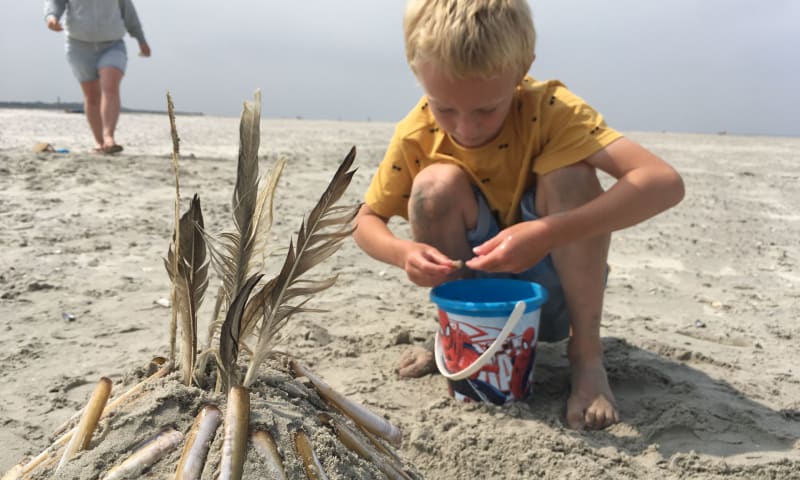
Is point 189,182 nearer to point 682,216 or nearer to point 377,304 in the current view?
point 377,304

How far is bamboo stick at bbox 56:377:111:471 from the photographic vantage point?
3.77ft

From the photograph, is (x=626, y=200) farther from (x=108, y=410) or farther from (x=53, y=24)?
(x=53, y=24)

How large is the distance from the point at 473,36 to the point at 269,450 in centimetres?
148

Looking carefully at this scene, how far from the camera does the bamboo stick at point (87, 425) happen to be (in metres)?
1.15

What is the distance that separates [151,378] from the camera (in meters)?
1.30

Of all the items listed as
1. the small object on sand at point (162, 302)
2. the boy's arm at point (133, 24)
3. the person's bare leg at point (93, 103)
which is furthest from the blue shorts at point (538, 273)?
the boy's arm at point (133, 24)

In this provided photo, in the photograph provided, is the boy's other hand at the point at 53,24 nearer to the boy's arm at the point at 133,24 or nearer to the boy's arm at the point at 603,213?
the boy's arm at the point at 133,24

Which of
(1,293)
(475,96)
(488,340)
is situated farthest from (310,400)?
(1,293)

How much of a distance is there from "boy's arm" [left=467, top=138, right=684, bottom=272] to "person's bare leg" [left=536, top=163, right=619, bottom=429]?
0.09 meters

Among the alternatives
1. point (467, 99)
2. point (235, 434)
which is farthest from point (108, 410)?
point (467, 99)

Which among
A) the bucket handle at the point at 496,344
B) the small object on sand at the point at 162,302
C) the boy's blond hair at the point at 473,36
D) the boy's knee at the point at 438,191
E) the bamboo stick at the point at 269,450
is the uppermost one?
the boy's blond hair at the point at 473,36

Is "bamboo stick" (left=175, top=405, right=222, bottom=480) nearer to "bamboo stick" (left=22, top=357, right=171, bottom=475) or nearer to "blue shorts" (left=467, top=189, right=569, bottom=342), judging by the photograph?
"bamboo stick" (left=22, top=357, right=171, bottom=475)

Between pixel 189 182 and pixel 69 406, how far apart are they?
4.30 m

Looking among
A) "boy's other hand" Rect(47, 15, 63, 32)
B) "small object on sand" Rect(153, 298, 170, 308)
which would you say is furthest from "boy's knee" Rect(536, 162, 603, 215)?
"boy's other hand" Rect(47, 15, 63, 32)
